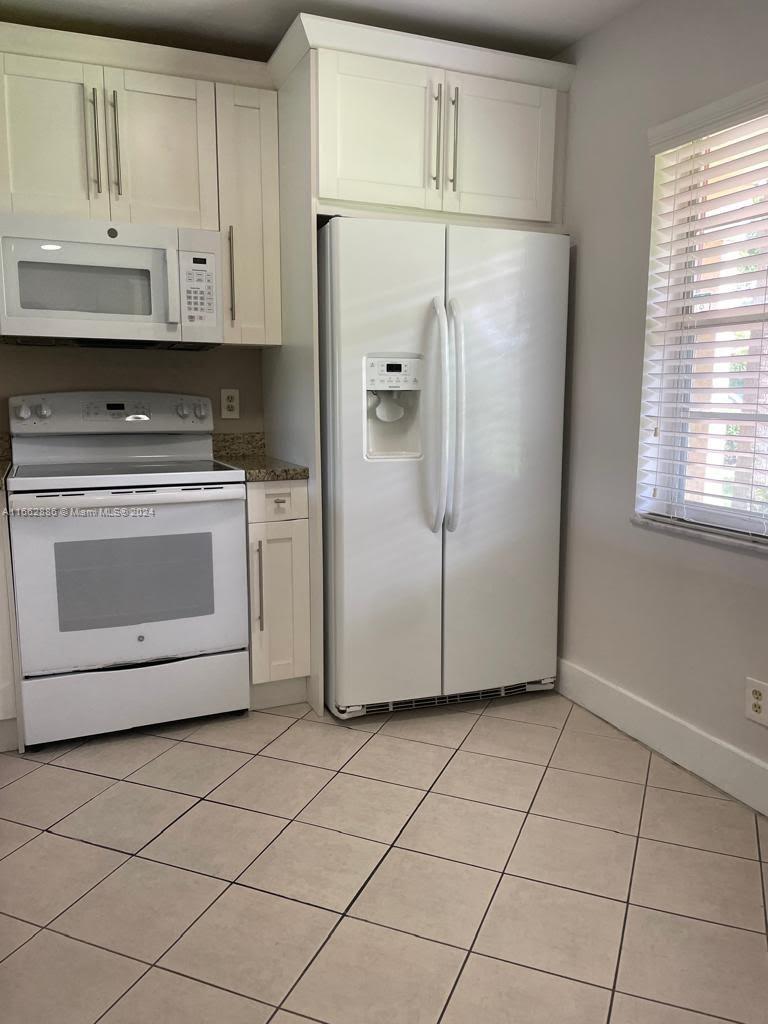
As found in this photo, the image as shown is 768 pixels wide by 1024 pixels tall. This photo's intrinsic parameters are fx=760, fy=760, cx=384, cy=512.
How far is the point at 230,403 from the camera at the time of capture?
10.0 ft

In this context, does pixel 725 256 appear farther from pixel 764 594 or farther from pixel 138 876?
pixel 138 876

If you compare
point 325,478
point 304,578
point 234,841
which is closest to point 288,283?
point 325,478

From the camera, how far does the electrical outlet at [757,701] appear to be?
80.3 inches

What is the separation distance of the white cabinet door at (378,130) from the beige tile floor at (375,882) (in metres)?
1.79

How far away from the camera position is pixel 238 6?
2373 millimetres

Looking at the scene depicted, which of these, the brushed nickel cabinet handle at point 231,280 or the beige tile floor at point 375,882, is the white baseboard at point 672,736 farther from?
the brushed nickel cabinet handle at point 231,280

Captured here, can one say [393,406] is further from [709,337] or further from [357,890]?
[357,890]

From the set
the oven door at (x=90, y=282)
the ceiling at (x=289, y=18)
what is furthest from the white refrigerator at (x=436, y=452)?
the ceiling at (x=289, y=18)

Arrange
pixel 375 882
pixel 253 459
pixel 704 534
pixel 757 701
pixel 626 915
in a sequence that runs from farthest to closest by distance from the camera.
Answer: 1. pixel 253 459
2. pixel 704 534
3. pixel 757 701
4. pixel 375 882
5. pixel 626 915

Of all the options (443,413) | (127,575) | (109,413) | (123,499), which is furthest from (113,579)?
(443,413)

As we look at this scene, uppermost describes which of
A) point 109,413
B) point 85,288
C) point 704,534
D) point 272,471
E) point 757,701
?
point 85,288

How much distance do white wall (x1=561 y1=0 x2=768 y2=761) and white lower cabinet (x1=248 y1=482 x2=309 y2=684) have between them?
0.99 meters

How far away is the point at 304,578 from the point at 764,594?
4.81ft

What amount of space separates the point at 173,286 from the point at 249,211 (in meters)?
0.42
